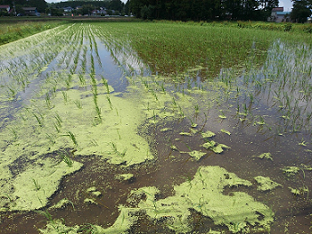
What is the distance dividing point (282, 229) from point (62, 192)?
149cm

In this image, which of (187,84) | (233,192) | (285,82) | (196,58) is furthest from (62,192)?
(196,58)

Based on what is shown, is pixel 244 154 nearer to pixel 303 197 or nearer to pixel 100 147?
pixel 303 197

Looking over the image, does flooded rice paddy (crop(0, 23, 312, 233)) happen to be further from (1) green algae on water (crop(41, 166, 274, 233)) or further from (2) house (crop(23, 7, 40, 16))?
(2) house (crop(23, 7, 40, 16))

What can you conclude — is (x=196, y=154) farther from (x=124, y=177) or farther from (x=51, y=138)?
(x=51, y=138)

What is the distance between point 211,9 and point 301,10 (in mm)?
10442

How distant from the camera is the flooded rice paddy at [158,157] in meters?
1.35

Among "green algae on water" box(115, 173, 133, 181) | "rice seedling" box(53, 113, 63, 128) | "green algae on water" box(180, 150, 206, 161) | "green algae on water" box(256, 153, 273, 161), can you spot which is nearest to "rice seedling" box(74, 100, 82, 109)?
"rice seedling" box(53, 113, 63, 128)

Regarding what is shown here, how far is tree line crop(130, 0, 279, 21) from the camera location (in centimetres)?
2811

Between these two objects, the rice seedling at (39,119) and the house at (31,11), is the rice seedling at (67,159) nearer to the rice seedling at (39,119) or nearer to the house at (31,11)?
the rice seedling at (39,119)

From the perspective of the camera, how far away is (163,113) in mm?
2691

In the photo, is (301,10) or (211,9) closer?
(301,10)

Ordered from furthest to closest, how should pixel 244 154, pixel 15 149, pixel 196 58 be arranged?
pixel 196 58 → pixel 15 149 → pixel 244 154

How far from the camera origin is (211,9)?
27703 millimetres

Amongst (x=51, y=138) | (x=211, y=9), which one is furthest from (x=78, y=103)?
(x=211, y=9)
